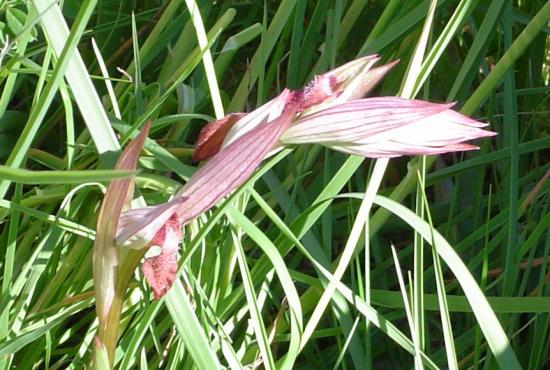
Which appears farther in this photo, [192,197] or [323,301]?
[323,301]

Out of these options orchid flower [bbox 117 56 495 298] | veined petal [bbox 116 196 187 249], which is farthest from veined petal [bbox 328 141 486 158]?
veined petal [bbox 116 196 187 249]

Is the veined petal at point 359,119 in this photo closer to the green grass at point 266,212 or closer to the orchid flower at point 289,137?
the orchid flower at point 289,137

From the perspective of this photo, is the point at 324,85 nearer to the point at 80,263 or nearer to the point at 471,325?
the point at 80,263

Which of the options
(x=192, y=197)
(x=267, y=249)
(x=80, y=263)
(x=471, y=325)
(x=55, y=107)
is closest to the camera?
(x=192, y=197)

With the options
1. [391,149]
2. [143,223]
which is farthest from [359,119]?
[143,223]

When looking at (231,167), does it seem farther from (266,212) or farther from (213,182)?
(266,212)

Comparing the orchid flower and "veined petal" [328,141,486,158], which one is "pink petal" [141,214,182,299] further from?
"veined petal" [328,141,486,158]

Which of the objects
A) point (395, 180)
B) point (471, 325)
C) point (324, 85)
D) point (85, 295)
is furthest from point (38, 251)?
point (395, 180)
